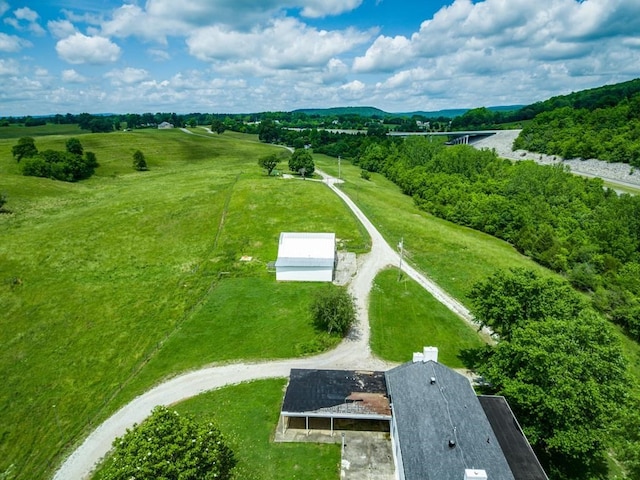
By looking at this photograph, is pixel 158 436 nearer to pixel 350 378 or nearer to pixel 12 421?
pixel 350 378

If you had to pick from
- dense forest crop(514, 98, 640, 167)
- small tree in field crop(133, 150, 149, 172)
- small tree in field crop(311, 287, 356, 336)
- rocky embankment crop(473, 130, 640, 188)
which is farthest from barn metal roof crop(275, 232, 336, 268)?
dense forest crop(514, 98, 640, 167)

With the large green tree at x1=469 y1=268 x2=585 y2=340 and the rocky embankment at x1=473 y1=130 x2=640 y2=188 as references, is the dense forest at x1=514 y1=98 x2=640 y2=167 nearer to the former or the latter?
the rocky embankment at x1=473 y1=130 x2=640 y2=188

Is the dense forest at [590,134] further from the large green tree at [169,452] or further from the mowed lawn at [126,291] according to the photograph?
the large green tree at [169,452]

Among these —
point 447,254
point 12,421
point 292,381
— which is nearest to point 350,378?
point 292,381

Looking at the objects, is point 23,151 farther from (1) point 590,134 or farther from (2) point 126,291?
(1) point 590,134

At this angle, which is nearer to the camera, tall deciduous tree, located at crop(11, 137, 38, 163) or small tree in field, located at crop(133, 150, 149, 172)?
tall deciduous tree, located at crop(11, 137, 38, 163)

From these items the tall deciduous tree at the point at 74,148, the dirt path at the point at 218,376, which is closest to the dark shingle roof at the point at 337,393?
the dirt path at the point at 218,376
